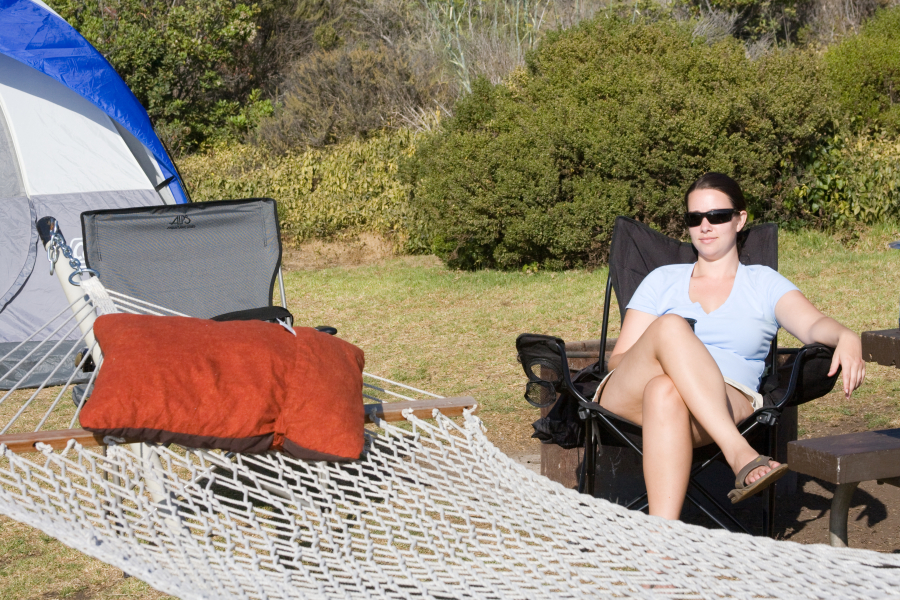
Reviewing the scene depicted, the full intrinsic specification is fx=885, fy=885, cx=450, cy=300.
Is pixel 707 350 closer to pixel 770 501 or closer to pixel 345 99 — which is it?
pixel 770 501

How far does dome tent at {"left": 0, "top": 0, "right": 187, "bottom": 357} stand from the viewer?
Answer: 16.5 feet

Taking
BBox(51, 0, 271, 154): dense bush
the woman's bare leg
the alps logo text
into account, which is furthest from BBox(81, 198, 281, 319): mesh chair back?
BBox(51, 0, 271, 154): dense bush

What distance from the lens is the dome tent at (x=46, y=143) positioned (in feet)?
16.5

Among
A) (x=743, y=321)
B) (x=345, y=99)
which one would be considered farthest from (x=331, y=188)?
(x=743, y=321)

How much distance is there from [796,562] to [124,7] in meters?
14.2

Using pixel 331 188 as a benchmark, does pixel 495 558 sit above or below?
below

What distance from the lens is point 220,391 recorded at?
2.16 m

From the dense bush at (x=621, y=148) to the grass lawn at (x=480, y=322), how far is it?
45cm

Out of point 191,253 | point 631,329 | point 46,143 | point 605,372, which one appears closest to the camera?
point 631,329

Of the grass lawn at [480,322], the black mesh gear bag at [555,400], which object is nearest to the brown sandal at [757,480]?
the black mesh gear bag at [555,400]

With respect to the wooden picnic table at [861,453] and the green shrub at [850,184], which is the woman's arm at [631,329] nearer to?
the wooden picnic table at [861,453]

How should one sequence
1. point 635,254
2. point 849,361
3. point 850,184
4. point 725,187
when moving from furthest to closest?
point 850,184, point 635,254, point 725,187, point 849,361

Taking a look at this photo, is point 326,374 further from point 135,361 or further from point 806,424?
point 806,424

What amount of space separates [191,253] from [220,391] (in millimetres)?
1990
